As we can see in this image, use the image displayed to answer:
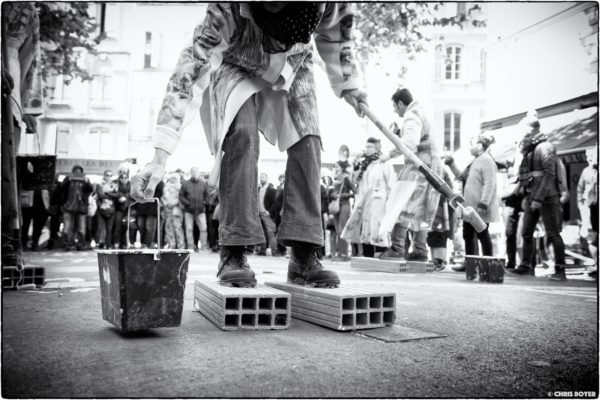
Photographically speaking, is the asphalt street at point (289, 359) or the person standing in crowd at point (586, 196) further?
the person standing in crowd at point (586, 196)

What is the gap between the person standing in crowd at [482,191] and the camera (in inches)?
293

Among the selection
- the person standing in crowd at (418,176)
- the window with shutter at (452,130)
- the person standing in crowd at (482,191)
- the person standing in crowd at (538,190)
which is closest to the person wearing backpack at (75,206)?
the person standing in crowd at (418,176)

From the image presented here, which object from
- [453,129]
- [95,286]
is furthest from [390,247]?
[453,129]

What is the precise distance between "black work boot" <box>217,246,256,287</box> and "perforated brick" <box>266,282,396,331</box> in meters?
0.31

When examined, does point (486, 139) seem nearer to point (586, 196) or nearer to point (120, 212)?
point (586, 196)

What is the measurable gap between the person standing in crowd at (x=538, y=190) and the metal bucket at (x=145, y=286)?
586 centimetres

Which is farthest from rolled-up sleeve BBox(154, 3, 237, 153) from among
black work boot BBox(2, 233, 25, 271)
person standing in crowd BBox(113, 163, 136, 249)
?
person standing in crowd BBox(113, 163, 136, 249)

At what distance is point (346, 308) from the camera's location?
8.22ft

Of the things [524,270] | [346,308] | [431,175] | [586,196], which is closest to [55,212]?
[524,270]

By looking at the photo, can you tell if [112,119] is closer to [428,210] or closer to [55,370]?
[428,210]

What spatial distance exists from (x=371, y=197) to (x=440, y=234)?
4.24 ft

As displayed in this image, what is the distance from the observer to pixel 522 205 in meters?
8.05

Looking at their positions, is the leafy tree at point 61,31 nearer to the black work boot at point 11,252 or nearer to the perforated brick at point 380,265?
the black work boot at point 11,252

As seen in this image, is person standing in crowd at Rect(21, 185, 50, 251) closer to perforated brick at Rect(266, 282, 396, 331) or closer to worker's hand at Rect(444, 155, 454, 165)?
worker's hand at Rect(444, 155, 454, 165)
